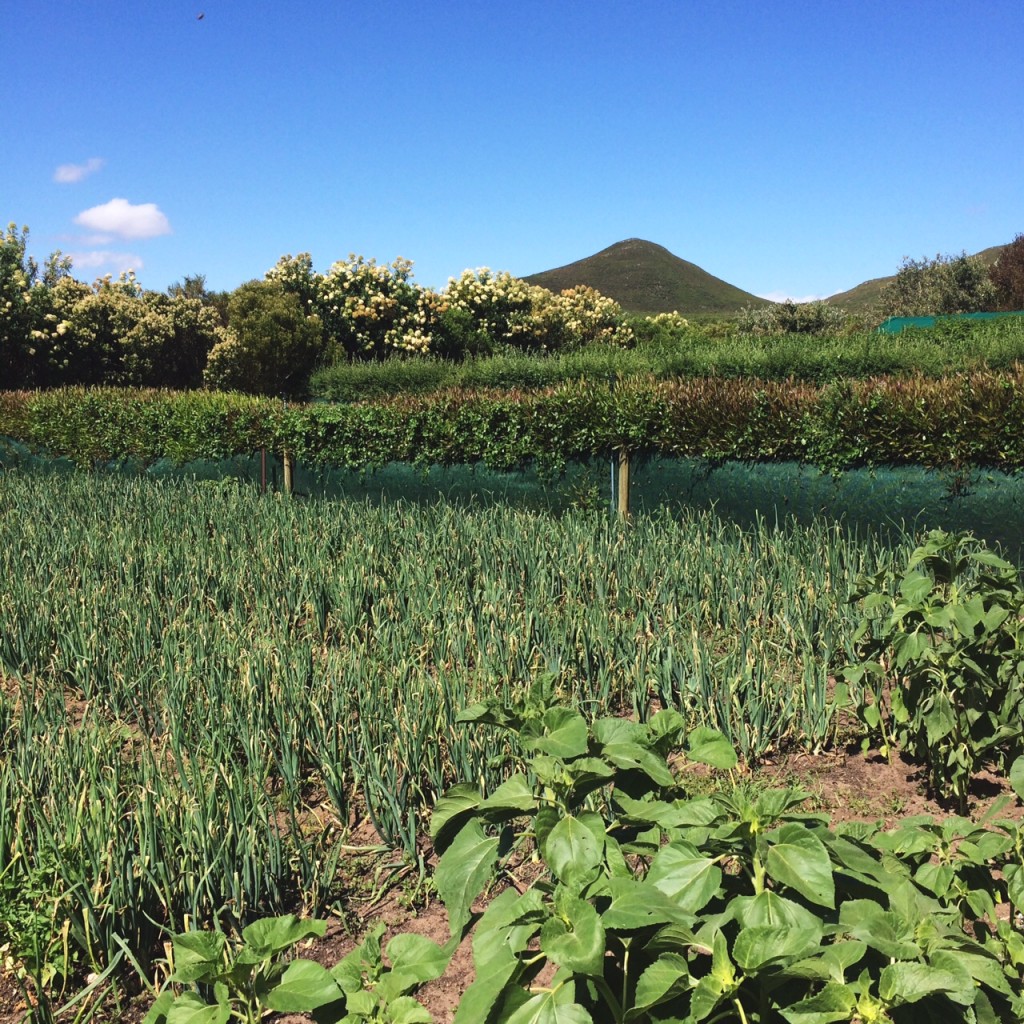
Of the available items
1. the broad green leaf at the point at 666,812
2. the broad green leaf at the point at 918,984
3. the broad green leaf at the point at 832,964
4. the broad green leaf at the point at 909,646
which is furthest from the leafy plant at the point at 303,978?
the broad green leaf at the point at 909,646

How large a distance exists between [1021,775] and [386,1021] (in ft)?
4.37

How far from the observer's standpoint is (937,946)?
1225mm

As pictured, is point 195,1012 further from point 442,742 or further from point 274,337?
point 274,337

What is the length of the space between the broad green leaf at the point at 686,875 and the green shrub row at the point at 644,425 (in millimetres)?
5169

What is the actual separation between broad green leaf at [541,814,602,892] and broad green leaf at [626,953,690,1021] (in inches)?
5.6

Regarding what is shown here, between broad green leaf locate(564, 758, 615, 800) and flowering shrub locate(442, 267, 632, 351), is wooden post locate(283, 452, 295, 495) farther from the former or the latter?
flowering shrub locate(442, 267, 632, 351)

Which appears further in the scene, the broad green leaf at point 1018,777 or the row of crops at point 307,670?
the row of crops at point 307,670

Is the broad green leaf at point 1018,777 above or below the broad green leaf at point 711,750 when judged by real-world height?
below

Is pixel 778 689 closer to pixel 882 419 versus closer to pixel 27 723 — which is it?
pixel 27 723

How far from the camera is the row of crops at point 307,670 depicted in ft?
7.91

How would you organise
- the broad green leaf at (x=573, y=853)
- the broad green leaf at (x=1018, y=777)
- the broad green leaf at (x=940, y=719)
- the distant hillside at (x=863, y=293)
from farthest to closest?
the distant hillside at (x=863, y=293) < the broad green leaf at (x=940, y=719) < the broad green leaf at (x=1018, y=777) < the broad green leaf at (x=573, y=853)

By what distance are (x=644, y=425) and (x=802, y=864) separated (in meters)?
5.89

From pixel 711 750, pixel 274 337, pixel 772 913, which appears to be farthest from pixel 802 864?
pixel 274 337

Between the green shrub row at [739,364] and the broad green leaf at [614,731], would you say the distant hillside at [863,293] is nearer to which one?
the green shrub row at [739,364]
